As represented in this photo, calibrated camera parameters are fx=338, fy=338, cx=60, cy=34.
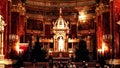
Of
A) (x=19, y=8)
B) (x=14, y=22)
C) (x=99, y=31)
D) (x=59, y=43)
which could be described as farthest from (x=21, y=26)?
(x=99, y=31)

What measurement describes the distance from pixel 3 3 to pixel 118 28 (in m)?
12.0

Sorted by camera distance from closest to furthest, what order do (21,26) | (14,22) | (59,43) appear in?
(14,22)
(21,26)
(59,43)

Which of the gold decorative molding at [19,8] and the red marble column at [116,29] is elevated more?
the gold decorative molding at [19,8]

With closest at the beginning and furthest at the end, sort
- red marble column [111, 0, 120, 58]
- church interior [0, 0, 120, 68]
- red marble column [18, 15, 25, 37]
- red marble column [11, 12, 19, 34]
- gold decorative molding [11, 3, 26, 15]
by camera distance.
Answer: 1. red marble column [111, 0, 120, 58]
2. church interior [0, 0, 120, 68]
3. red marble column [11, 12, 19, 34]
4. gold decorative molding [11, 3, 26, 15]
5. red marble column [18, 15, 25, 37]

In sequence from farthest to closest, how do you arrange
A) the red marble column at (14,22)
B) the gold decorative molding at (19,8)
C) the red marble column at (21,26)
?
the red marble column at (21,26), the gold decorative molding at (19,8), the red marble column at (14,22)

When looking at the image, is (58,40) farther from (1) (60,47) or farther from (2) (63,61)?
(2) (63,61)

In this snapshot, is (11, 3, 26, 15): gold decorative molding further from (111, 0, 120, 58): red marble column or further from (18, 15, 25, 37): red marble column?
(111, 0, 120, 58): red marble column

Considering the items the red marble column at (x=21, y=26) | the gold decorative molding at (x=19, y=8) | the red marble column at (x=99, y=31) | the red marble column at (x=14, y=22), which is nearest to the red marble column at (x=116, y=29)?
the red marble column at (x=99, y=31)

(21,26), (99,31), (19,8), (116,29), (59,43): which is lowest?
(59,43)

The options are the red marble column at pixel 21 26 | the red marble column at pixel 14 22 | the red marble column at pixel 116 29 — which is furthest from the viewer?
the red marble column at pixel 21 26

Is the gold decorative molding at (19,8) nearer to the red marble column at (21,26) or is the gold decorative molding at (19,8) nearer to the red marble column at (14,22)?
the red marble column at (14,22)

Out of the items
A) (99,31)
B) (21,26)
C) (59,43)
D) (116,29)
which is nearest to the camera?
(116,29)

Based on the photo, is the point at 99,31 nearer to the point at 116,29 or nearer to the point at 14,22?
the point at 14,22

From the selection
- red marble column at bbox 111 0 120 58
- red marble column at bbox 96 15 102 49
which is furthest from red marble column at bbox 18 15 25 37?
red marble column at bbox 111 0 120 58
